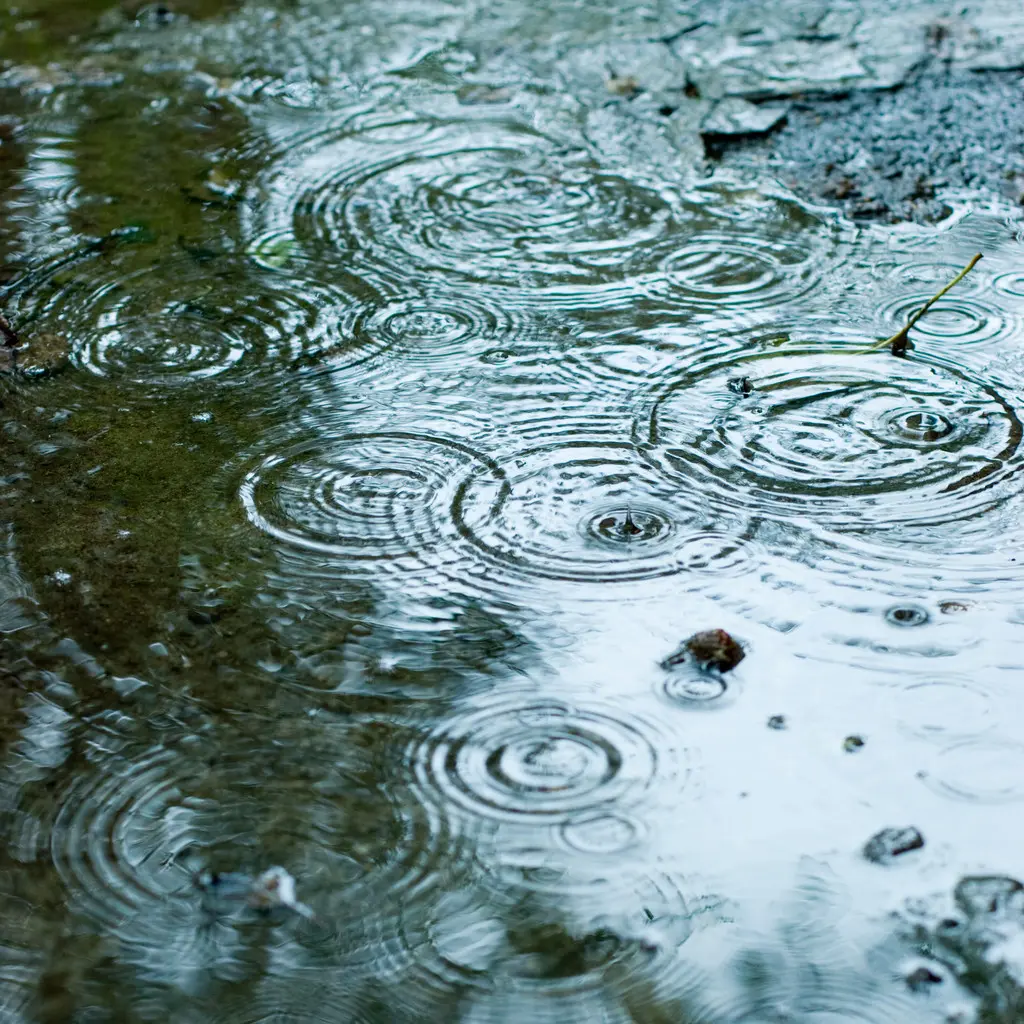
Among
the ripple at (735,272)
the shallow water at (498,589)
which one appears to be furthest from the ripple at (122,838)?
the ripple at (735,272)

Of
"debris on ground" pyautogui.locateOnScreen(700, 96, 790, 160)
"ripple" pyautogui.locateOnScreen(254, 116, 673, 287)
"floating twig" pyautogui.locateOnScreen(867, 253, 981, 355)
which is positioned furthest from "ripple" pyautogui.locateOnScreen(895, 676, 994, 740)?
Result: "debris on ground" pyautogui.locateOnScreen(700, 96, 790, 160)

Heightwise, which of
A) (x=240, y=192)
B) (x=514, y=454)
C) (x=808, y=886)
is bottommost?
(x=808, y=886)

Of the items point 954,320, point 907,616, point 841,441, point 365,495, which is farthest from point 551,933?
point 954,320

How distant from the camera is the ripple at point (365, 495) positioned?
73.1 inches

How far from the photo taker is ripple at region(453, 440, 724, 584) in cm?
179

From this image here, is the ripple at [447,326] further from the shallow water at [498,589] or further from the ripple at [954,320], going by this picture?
the ripple at [954,320]

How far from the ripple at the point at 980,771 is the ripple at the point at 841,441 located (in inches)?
17.6

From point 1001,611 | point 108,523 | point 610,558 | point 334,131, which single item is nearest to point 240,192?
point 334,131

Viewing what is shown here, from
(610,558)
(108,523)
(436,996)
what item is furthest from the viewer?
(108,523)

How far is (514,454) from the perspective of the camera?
205 centimetres

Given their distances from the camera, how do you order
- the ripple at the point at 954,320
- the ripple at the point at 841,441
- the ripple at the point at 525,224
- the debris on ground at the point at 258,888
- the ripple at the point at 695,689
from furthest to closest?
the ripple at the point at 525,224 < the ripple at the point at 954,320 < the ripple at the point at 841,441 < the ripple at the point at 695,689 < the debris on ground at the point at 258,888

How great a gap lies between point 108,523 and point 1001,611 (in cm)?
141

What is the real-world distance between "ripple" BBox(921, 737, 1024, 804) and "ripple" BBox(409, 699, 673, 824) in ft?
1.10

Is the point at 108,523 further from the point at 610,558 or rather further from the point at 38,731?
the point at 610,558
